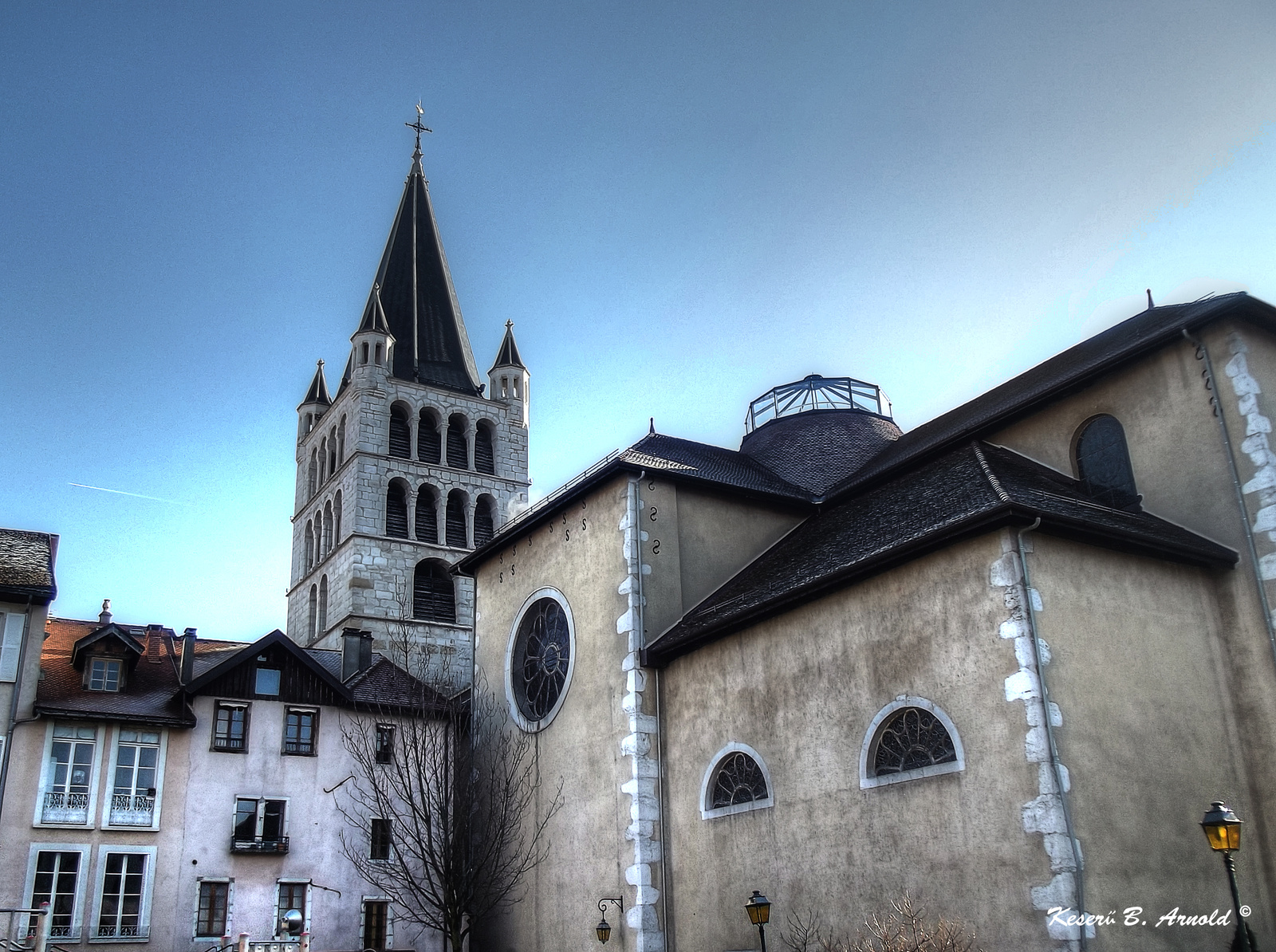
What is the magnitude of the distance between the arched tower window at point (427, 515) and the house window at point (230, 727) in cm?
2006

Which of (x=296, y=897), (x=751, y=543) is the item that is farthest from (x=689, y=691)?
(x=296, y=897)

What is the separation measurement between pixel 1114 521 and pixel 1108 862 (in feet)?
14.7

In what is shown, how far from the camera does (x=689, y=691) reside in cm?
1905

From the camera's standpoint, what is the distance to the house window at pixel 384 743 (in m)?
26.0

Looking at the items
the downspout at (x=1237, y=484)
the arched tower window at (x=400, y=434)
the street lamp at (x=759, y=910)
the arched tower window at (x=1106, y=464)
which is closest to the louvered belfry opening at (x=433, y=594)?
the arched tower window at (x=400, y=434)

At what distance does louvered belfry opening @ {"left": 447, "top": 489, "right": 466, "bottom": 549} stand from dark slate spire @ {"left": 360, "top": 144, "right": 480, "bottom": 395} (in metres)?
4.89

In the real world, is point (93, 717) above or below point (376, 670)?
below

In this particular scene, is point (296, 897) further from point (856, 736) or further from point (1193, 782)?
point (1193, 782)

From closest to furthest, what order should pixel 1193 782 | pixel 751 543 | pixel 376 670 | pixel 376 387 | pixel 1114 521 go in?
pixel 1193 782 → pixel 1114 521 → pixel 751 543 → pixel 376 670 → pixel 376 387

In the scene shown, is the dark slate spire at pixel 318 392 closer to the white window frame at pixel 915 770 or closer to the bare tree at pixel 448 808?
the bare tree at pixel 448 808

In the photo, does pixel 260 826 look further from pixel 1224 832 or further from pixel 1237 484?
pixel 1237 484

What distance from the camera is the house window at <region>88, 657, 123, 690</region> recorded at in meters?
24.7

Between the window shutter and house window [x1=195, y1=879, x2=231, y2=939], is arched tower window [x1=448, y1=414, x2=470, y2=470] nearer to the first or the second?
the window shutter

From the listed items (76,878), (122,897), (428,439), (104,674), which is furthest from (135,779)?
(428,439)
